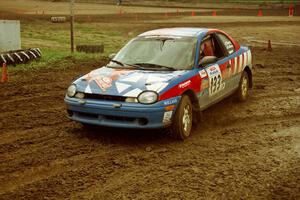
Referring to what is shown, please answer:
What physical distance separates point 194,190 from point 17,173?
6.73 feet

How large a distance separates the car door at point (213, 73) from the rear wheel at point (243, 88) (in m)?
0.75

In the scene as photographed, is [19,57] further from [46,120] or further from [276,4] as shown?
[276,4]

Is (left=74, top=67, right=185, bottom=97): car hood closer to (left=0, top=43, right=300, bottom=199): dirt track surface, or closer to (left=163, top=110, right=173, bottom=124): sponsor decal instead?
(left=163, top=110, right=173, bottom=124): sponsor decal

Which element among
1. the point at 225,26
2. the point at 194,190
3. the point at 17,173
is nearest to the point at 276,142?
the point at 194,190

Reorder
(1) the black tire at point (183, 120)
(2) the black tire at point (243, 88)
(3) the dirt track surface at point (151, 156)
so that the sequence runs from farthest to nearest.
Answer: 1. (2) the black tire at point (243, 88)
2. (1) the black tire at point (183, 120)
3. (3) the dirt track surface at point (151, 156)

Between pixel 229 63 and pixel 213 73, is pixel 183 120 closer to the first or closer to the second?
pixel 213 73

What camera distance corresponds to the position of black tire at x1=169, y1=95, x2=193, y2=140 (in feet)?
21.0

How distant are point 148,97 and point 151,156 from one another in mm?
792

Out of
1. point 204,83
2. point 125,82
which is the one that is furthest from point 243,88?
point 125,82

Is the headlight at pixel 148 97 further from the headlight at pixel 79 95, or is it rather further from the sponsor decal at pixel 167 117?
the headlight at pixel 79 95

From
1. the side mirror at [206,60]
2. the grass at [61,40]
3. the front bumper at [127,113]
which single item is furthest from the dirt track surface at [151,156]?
the grass at [61,40]

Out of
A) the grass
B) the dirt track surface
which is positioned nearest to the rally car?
the dirt track surface

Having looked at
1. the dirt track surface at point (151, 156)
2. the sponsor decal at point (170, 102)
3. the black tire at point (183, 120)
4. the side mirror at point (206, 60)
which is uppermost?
the side mirror at point (206, 60)

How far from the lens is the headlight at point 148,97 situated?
6.16m
